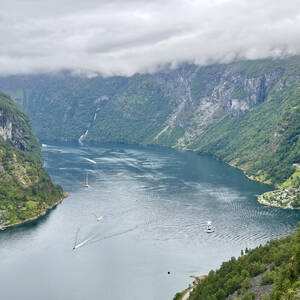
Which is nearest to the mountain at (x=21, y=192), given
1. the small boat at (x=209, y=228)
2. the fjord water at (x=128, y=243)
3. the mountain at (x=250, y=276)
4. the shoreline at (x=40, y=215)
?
the shoreline at (x=40, y=215)

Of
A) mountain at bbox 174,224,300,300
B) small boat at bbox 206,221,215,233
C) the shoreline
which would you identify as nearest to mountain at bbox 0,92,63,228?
the shoreline

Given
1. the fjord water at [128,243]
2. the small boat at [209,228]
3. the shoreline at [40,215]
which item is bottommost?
the shoreline at [40,215]

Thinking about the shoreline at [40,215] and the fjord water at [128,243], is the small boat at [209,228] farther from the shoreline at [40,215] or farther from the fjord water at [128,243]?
the shoreline at [40,215]

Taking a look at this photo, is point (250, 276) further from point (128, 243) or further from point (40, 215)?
point (40, 215)

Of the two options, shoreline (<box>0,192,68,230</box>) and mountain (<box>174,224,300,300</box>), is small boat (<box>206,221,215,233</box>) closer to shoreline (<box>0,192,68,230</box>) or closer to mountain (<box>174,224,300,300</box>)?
mountain (<box>174,224,300,300</box>)

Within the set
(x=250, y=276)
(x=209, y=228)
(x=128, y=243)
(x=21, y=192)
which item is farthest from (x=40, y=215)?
(x=250, y=276)

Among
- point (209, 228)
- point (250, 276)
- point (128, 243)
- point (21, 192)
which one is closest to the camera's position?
point (250, 276)

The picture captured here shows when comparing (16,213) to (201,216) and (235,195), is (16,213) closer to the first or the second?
(201,216)

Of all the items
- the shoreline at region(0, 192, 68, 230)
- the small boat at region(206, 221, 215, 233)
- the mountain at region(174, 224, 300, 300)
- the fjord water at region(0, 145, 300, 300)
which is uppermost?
the mountain at region(174, 224, 300, 300)
